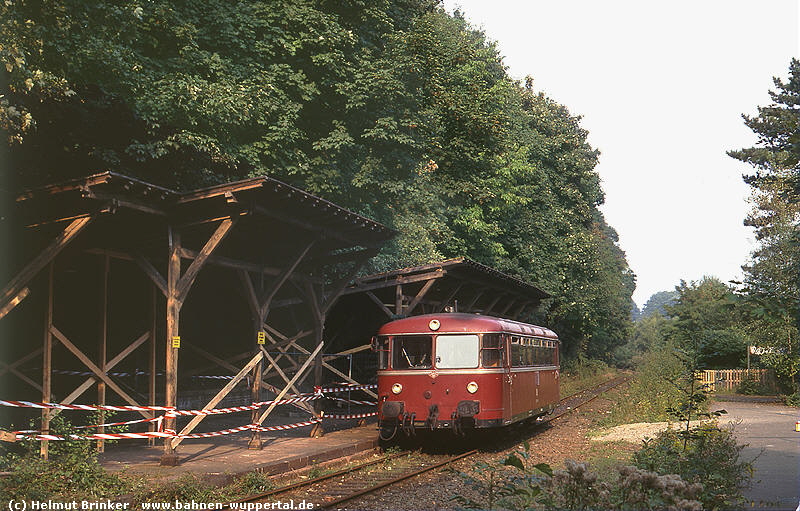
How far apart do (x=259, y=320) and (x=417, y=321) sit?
3.27 metres

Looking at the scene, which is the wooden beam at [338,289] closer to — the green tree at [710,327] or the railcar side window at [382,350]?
→ the railcar side window at [382,350]

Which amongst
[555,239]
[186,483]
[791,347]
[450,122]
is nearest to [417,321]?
[186,483]

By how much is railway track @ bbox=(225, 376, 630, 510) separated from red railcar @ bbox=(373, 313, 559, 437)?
732mm

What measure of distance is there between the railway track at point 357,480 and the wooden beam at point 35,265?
4.63m

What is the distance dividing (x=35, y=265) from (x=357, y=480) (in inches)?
233

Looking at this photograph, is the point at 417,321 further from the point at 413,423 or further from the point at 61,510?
the point at 61,510

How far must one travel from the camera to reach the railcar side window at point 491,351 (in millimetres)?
15352

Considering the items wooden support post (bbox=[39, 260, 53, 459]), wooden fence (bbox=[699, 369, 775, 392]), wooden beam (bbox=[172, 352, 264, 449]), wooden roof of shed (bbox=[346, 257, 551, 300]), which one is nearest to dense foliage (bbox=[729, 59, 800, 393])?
wooden fence (bbox=[699, 369, 775, 392])

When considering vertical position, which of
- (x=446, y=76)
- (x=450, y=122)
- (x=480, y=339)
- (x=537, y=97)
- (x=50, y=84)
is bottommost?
(x=480, y=339)

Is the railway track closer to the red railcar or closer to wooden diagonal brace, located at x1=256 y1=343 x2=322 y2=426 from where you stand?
the red railcar

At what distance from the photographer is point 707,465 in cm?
946

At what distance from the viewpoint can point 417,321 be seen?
52.5ft

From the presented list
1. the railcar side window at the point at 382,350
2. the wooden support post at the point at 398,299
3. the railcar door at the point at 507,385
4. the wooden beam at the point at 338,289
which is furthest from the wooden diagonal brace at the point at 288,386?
the railcar door at the point at 507,385

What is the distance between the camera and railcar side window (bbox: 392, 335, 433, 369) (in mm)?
15609
